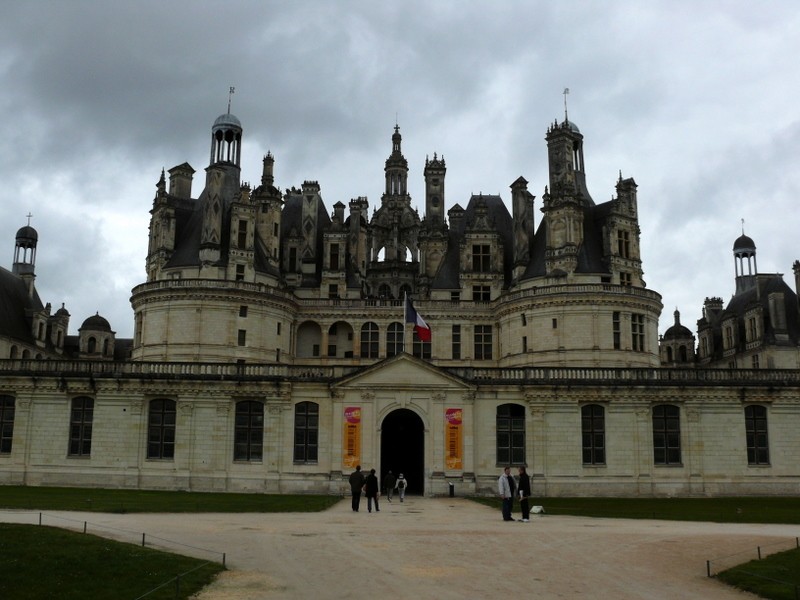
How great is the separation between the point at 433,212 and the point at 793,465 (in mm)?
36078

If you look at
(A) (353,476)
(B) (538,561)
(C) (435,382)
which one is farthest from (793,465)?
(B) (538,561)

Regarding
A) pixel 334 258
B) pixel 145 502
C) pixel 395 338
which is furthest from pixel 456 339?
pixel 145 502

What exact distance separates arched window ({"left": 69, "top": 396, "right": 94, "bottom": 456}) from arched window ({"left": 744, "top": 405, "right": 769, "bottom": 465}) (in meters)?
37.0

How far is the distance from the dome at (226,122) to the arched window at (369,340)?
20.4 m

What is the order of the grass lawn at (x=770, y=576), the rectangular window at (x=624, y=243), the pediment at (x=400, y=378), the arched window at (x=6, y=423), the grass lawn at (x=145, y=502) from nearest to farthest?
1. the grass lawn at (x=770, y=576)
2. the grass lawn at (x=145, y=502)
3. the pediment at (x=400, y=378)
4. the arched window at (x=6, y=423)
5. the rectangular window at (x=624, y=243)

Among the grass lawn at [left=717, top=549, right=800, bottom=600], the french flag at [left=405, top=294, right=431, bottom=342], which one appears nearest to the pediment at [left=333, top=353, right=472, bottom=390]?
the french flag at [left=405, top=294, right=431, bottom=342]

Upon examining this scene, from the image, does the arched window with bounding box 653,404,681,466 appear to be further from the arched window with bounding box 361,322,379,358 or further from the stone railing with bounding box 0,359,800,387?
the arched window with bounding box 361,322,379,358

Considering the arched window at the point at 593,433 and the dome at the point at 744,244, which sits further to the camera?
the dome at the point at 744,244

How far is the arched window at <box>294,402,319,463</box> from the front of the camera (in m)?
44.0

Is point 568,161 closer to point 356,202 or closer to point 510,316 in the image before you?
point 510,316

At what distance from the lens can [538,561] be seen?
17.8 m

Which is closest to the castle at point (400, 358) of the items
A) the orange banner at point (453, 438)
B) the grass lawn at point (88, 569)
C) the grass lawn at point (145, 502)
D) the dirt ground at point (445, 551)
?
the orange banner at point (453, 438)

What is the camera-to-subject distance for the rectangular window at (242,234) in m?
59.4

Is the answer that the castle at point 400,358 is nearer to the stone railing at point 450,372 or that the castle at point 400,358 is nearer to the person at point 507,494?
the stone railing at point 450,372
